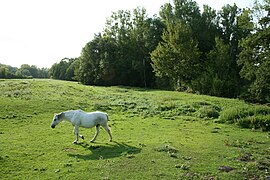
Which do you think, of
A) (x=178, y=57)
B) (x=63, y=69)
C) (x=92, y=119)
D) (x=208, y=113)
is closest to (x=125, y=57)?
(x=178, y=57)

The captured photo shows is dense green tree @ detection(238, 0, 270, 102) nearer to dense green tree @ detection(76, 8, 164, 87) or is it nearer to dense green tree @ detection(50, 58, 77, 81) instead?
dense green tree @ detection(76, 8, 164, 87)

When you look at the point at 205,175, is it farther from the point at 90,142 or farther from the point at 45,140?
the point at 45,140

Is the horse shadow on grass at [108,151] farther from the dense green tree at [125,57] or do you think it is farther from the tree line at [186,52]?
the dense green tree at [125,57]

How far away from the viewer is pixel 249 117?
915 inches

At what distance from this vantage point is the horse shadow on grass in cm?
1338

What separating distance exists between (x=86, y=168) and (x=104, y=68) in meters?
57.1

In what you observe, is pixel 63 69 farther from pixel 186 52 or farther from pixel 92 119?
pixel 92 119

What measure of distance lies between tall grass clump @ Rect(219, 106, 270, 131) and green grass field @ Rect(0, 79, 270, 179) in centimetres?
8

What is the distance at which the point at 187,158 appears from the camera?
42.5ft

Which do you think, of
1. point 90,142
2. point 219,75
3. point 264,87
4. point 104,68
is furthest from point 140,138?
point 104,68

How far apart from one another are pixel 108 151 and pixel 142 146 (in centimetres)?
200

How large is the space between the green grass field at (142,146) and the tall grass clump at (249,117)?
0.08 metres

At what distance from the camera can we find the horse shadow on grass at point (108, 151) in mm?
13384

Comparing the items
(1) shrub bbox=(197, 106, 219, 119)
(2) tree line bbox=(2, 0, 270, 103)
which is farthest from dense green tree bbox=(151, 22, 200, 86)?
(1) shrub bbox=(197, 106, 219, 119)
